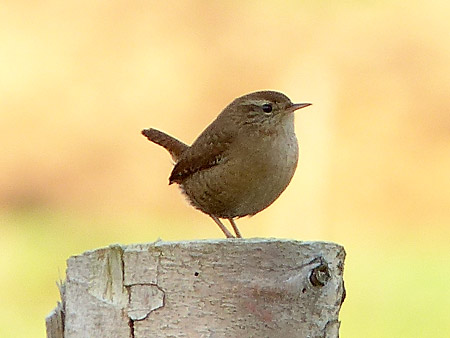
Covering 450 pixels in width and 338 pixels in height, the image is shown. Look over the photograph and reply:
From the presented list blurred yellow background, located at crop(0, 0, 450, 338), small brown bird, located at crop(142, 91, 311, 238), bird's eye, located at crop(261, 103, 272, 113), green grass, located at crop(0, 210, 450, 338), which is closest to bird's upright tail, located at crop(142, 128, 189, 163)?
small brown bird, located at crop(142, 91, 311, 238)

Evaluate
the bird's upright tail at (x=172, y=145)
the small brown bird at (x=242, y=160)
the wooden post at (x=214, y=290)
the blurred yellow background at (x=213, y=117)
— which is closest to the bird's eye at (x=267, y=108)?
the small brown bird at (x=242, y=160)

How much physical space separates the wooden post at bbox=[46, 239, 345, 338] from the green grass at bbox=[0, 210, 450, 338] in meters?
4.67

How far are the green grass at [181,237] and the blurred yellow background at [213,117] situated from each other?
0.02 m

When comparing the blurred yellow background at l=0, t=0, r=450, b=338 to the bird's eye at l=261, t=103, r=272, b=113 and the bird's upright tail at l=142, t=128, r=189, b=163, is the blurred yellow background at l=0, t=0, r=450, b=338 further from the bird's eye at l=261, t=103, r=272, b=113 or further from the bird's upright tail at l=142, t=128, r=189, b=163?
the bird's eye at l=261, t=103, r=272, b=113

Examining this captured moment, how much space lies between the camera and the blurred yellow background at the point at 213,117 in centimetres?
838

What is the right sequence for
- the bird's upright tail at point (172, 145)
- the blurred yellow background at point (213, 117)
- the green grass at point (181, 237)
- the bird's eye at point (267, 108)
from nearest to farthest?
the bird's eye at point (267, 108)
the bird's upright tail at point (172, 145)
the green grass at point (181, 237)
the blurred yellow background at point (213, 117)

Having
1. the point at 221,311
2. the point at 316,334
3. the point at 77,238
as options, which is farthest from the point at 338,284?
the point at 77,238

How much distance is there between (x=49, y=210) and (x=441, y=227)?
3.55 m

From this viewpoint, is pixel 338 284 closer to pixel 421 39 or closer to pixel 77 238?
pixel 77 238

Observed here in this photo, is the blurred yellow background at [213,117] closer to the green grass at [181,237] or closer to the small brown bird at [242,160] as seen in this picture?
the green grass at [181,237]

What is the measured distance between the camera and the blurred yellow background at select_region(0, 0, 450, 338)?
8.38m

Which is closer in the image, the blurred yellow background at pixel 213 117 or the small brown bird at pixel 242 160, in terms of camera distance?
the small brown bird at pixel 242 160

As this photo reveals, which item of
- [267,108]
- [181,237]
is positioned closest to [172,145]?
[267,108]

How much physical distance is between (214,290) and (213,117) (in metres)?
8.20
